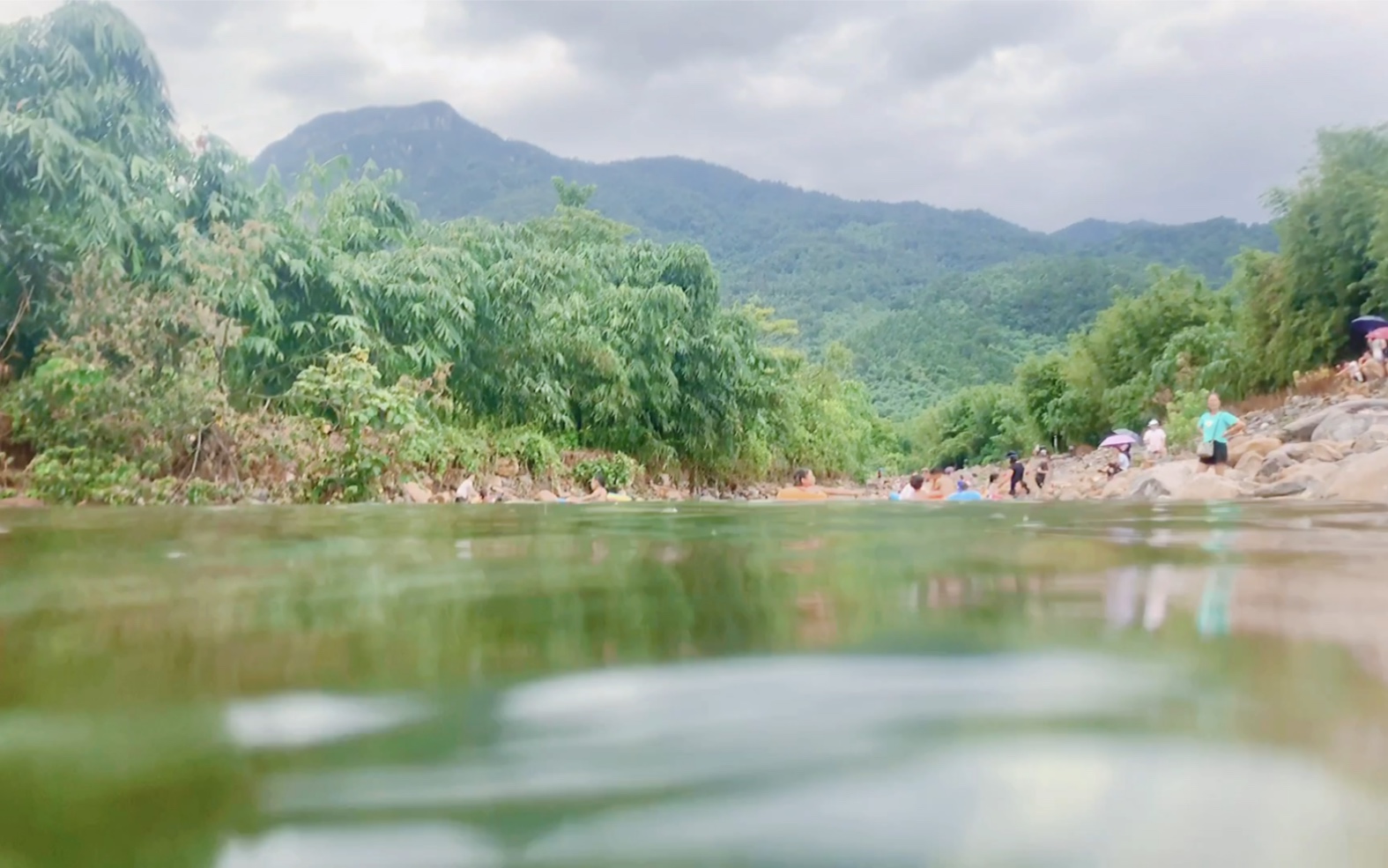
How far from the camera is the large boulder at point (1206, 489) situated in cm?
617

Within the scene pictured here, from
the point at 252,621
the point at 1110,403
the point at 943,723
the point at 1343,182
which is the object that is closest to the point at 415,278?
the point at 252,621

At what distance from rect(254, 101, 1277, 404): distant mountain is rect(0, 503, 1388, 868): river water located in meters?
50.0

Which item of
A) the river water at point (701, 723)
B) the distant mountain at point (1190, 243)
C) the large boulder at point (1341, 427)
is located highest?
the distant mountain at point (1190, 243)

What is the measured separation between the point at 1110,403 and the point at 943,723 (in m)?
30.2

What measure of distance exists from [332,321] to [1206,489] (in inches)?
261

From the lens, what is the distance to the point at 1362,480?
4.89 metres

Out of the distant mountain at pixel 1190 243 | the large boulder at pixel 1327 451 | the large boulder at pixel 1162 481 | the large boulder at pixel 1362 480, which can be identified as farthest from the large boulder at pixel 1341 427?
the distant mountain at pixel 1190 243

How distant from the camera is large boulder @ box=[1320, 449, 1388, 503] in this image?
4.68 meters

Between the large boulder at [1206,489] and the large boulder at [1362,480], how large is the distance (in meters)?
0.80

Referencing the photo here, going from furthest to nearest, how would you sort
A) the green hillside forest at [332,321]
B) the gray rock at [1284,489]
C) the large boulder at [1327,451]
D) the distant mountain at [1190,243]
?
the distant mountain at [1190,243] → the large boulder at [1327,451] → the green hillside forest at [332,321] → the gray rock at [1284,489]

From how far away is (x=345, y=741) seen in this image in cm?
59

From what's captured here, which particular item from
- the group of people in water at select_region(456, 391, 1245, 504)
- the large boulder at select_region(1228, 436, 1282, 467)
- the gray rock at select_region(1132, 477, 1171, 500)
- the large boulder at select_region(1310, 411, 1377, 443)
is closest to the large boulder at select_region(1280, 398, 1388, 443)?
the large boulder at select_region(1310, 411, 1377, 443)

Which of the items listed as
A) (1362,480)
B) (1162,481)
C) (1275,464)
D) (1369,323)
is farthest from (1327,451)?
(1369,323)

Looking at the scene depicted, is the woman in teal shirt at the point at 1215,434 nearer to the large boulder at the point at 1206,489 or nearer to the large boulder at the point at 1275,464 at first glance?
the large boulder at the point at 1275,464
